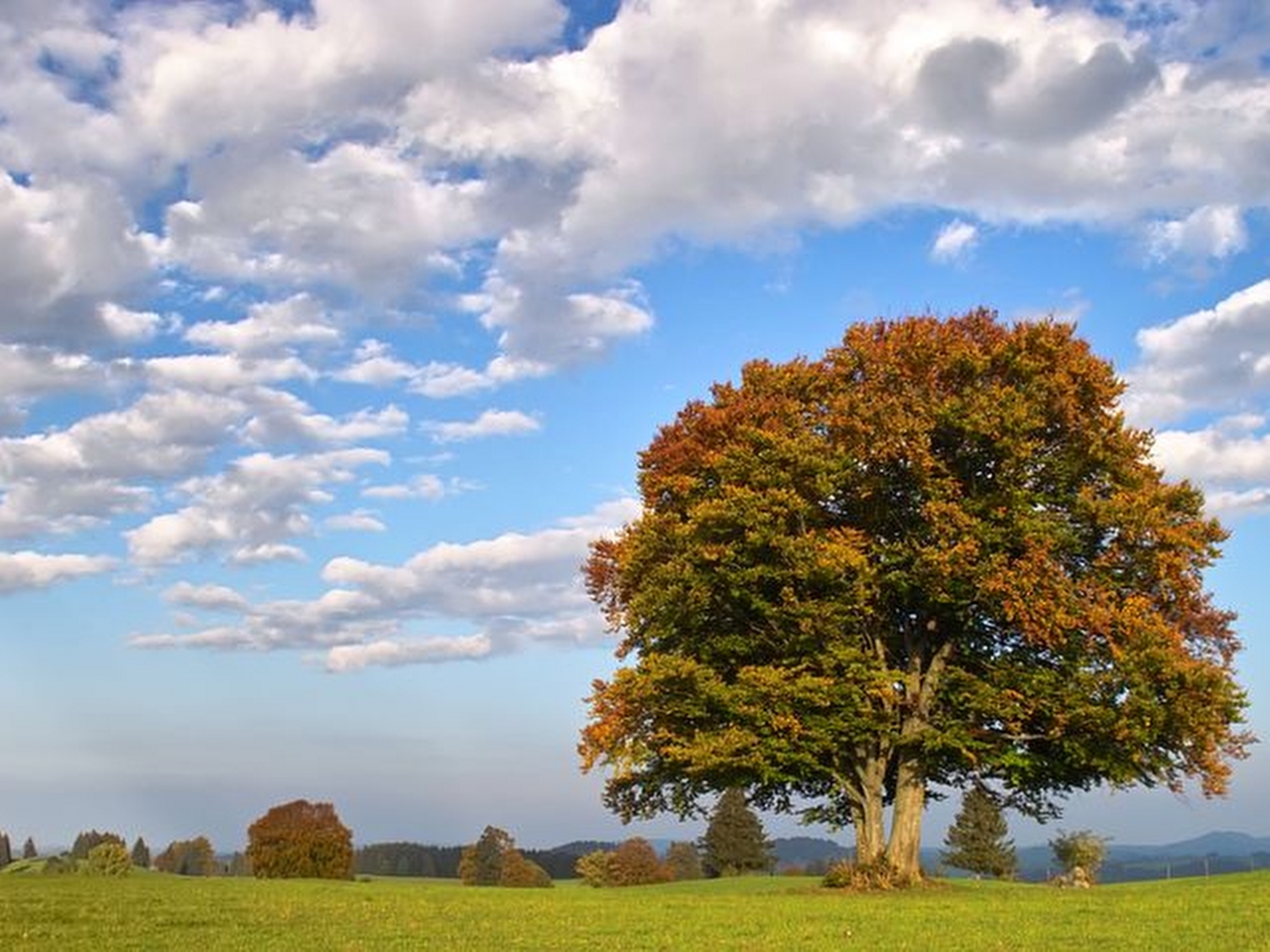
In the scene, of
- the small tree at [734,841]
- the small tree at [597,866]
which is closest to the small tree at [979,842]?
the small tree at [734,841]

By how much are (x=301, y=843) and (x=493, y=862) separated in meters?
47.6

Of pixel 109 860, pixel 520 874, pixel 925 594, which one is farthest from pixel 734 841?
pixel 925 594

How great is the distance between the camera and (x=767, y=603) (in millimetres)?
31922

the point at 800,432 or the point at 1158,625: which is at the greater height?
the point at 800,432

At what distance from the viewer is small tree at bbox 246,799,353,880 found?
204 feet

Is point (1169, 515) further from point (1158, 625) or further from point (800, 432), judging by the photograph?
point (800, 432)

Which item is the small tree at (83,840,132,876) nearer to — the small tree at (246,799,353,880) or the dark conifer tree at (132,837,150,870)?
the small tree at (246,799,353,880)

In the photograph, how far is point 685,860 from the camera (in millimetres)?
118750

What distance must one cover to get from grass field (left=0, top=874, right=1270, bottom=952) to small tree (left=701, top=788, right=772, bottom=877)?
53.3 metres

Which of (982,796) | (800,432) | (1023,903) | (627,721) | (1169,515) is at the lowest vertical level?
(1023,903)

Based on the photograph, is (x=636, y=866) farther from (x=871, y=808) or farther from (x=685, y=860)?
(x=871, y=808)

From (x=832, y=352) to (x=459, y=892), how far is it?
19.2 metres

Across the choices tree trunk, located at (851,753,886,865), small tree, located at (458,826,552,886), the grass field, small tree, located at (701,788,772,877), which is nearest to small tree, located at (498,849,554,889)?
small tree, located at (458,826,552,886)

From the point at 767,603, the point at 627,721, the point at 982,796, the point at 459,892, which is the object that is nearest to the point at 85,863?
the point at 459,892
